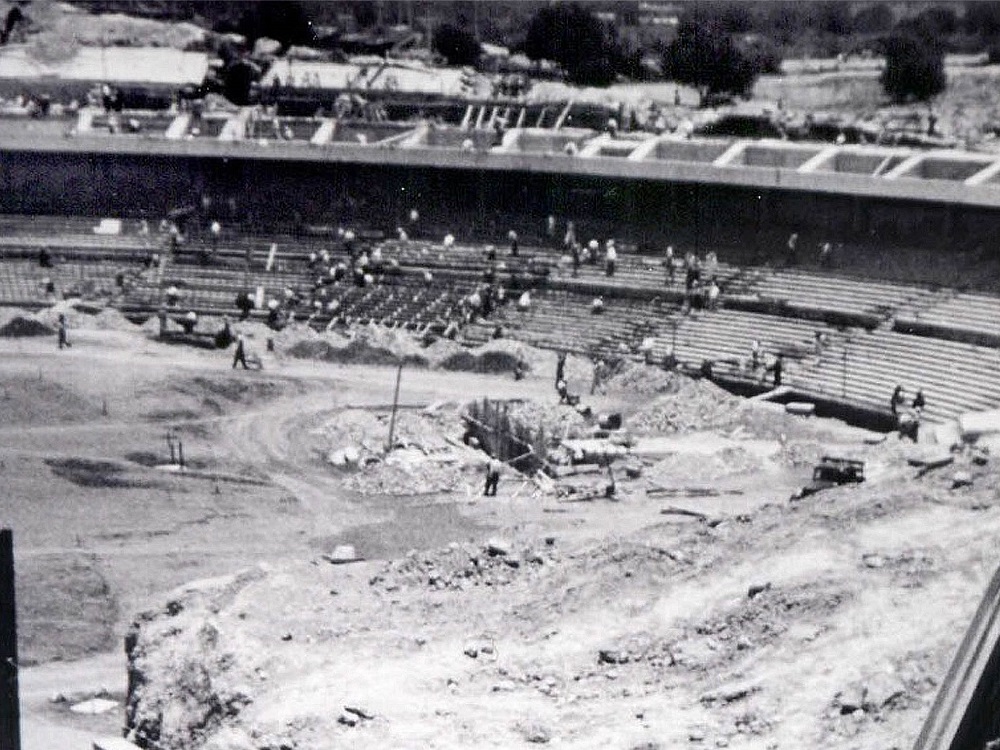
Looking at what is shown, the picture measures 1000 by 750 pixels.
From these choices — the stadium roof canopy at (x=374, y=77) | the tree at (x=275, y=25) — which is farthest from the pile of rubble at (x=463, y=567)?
the tree at (x=275, y=25)

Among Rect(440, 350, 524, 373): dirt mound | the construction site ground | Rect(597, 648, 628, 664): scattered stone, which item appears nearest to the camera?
the construction site ground

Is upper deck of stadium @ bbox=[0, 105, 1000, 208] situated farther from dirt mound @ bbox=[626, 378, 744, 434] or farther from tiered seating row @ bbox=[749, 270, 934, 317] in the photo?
dirt mound @ bbox=[626, 378, 744, 434]

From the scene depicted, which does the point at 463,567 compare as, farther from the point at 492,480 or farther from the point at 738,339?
the point at 738,339

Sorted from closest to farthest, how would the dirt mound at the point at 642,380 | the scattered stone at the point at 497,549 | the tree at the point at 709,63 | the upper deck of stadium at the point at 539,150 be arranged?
the scattered stone at the point at 497,549, the dirt mound at the point at 642,380, the upper deck of stadium at the point at 539,150, the tree at the point at 709,63

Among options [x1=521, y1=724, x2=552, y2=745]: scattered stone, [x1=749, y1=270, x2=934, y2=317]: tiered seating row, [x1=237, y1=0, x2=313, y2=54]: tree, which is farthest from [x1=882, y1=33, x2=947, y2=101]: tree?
[x1=521, y1=724, x2=552, y2=745]: scattered stone

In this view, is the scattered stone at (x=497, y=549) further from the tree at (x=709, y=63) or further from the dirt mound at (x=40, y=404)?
the tree at (x=709, y=63)

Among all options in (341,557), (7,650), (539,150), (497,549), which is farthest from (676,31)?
(7,650)

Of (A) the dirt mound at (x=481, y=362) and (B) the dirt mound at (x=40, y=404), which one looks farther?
(A) the dirt mound at (x=481, y=362)
